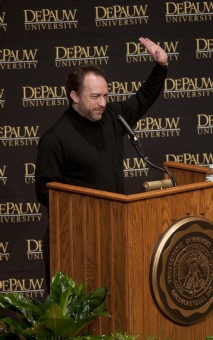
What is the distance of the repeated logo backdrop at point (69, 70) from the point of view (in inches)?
216

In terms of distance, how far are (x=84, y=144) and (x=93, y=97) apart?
259 mm

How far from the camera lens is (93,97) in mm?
3996

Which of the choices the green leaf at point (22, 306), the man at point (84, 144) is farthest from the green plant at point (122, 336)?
the man at point (84, 144)

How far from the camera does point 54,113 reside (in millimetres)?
5570

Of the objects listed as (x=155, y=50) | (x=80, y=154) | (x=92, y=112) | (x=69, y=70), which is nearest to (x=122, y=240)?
(x=80, y=154)

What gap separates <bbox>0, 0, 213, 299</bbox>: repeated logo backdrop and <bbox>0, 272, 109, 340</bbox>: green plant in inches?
78.6

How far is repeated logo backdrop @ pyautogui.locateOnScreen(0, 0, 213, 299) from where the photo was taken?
18.0 ft

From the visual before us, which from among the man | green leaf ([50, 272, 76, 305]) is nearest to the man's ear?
the man

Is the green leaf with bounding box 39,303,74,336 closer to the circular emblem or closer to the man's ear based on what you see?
the circular emblem

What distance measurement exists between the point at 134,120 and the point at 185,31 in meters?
1.34

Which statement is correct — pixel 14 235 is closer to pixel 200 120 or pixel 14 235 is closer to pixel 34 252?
pixel 34 252

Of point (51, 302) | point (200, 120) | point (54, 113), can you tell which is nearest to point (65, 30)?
point (54, 113)

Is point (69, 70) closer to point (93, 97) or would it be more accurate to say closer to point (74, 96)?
point (74, 96)

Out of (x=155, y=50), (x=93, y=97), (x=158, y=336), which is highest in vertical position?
(x=155, y=50)
